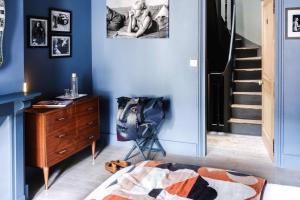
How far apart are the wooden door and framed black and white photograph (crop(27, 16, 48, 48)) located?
2.62 metres

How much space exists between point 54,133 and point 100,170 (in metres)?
0.79

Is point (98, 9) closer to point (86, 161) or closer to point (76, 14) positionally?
point (76, 14)

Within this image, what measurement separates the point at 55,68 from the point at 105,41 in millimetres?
984

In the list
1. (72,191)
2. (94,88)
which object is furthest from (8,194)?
(94,88)

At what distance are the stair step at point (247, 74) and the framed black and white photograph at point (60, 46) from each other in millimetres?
3244

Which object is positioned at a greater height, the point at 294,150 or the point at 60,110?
the point at 60,110

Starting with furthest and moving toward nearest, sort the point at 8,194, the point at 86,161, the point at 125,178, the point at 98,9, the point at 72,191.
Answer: the point at 98,9
the point at 86,161
the point at 72,191
the point at 8,194
the point at 125,178

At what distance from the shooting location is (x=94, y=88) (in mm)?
4848

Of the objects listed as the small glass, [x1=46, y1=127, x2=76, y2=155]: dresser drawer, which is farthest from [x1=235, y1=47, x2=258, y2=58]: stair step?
[x1=46, y1=127, x2=76, y2=155]: dresser drawer

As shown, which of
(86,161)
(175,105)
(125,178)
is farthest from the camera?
(175,105)

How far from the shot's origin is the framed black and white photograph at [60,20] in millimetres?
3900

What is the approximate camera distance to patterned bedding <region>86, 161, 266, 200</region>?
1889 millimetres

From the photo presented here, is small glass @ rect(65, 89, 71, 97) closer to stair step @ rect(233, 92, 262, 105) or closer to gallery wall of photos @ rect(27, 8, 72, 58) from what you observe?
gallery wall of photos @ rect(27, 8, 72, 58)

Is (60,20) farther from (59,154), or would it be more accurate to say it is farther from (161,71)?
(59,154)
